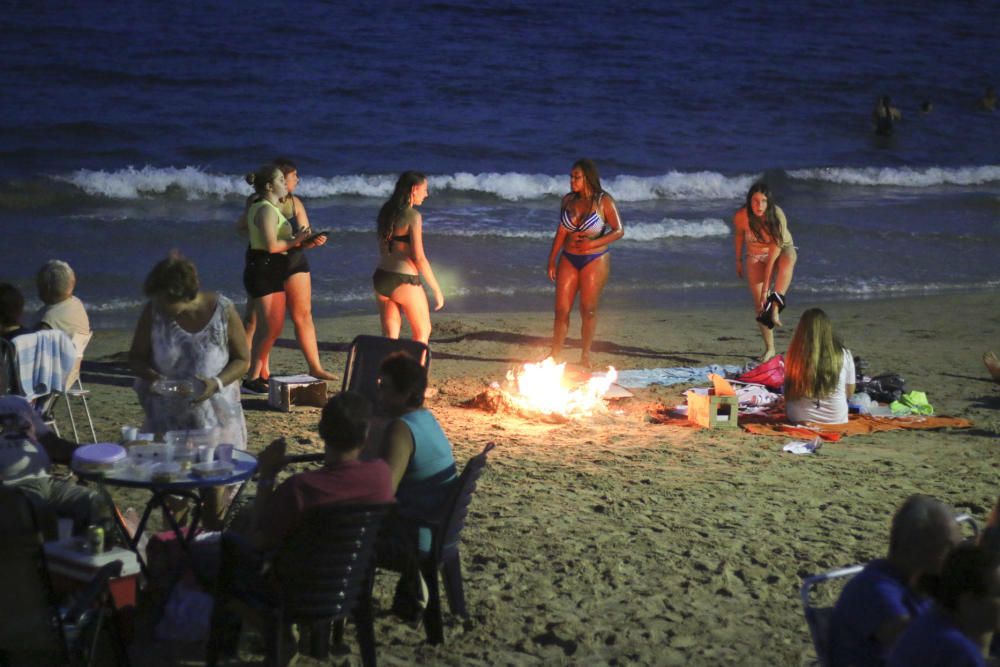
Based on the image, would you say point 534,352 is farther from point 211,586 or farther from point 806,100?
point 806,100

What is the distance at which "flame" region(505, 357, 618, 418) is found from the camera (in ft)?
29.6

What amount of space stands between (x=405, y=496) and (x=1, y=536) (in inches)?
65.7

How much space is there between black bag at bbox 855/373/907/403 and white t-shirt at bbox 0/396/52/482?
6.25 metres

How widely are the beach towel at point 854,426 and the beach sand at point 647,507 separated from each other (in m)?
0.14

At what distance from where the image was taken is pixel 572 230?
33.3ft

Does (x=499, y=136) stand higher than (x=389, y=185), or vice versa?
(x=499, y=136)

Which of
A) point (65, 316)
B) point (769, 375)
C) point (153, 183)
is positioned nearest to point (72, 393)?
point (65, 316)

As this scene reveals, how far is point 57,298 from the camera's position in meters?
7.61

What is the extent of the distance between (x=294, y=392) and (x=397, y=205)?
1.52 meters

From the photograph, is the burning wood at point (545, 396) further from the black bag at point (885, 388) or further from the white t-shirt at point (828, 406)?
the black bag at point (885, 388)

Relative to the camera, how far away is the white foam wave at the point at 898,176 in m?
25.8

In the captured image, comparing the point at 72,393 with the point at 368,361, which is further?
the point at 72,393

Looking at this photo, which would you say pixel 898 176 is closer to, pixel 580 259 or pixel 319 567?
pixel 580 259

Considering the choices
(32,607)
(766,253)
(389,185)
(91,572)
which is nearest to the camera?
(32,607)
